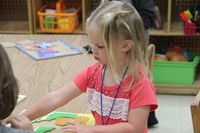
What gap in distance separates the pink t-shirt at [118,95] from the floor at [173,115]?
1.59 metres

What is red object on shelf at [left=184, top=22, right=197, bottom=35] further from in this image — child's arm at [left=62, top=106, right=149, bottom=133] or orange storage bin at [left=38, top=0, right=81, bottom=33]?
child's arm at [left=62, top=106, right=149, bottom=133]

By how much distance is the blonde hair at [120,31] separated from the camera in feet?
3.75

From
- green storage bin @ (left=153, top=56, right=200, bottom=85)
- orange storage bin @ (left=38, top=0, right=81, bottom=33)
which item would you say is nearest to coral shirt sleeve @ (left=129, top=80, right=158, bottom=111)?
orange storage bin @ (left=38, top=0, right=81, bottom=33)

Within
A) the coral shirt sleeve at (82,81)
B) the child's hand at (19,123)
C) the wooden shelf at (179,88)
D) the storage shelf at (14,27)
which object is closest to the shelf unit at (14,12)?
the storage shelf at (14,27)

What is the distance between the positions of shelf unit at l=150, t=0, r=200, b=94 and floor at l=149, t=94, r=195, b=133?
0.06 meters

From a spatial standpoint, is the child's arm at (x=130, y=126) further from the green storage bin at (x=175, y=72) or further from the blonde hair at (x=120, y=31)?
the green storage bin at (x=175, y=72)

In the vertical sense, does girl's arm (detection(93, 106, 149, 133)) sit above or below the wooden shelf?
above

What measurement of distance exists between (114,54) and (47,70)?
0.74m

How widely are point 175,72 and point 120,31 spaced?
7.38ft

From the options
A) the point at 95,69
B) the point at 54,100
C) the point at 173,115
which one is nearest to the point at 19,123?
the point at 54,100

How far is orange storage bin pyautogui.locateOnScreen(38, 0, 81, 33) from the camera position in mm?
3070

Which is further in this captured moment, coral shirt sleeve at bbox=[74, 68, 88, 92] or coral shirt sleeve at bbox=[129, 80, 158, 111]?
coral shirt sleeve at bbox=[74, 68, 88, 92]

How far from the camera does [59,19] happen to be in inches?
121

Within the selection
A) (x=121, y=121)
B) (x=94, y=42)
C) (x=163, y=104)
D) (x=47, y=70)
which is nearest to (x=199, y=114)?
(x=121, y=121)
